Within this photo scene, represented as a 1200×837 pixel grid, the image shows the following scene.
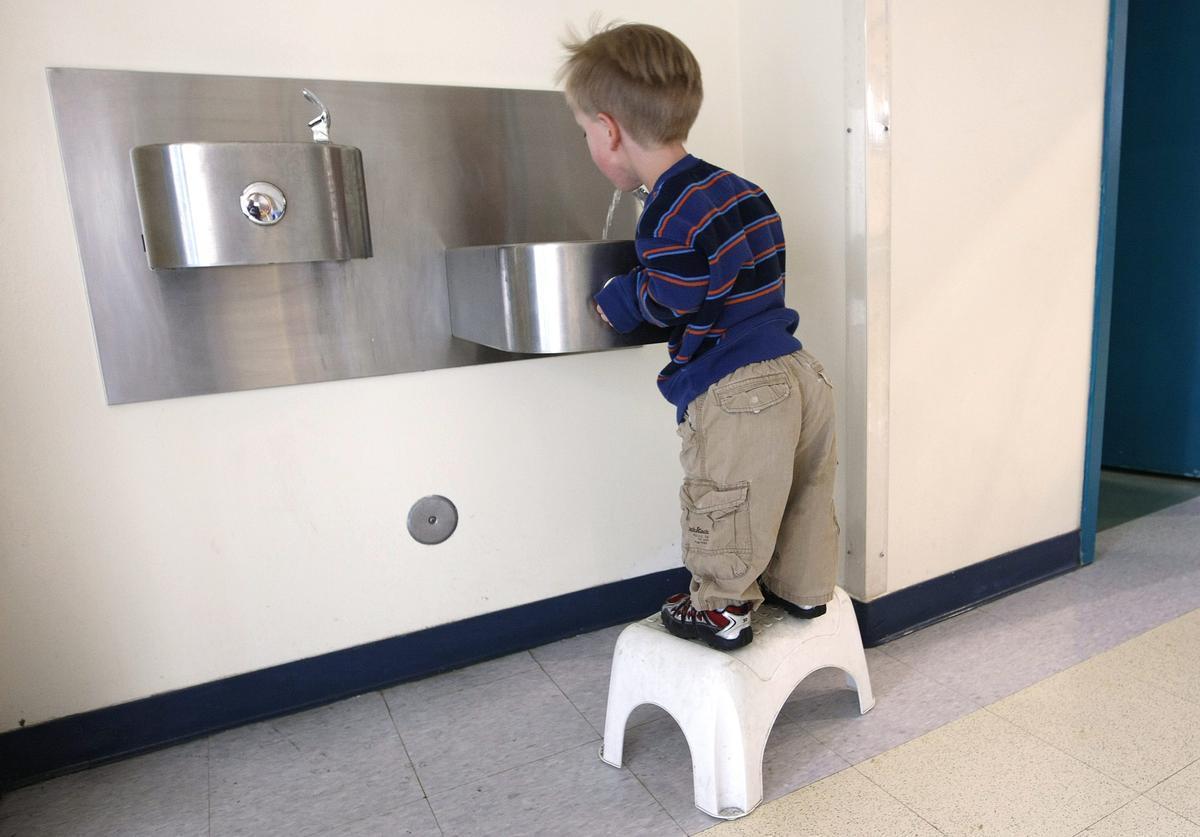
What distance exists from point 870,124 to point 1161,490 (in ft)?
6.47

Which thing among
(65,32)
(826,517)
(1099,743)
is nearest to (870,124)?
(826,517)

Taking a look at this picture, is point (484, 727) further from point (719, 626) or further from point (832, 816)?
point (832, 816)

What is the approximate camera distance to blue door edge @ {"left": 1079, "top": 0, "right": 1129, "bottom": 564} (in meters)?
2.00

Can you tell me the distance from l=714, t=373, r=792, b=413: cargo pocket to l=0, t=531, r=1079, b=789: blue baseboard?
2.42ft

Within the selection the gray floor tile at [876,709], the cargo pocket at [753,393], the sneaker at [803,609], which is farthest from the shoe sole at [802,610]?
the cargo pocket at [753,393]

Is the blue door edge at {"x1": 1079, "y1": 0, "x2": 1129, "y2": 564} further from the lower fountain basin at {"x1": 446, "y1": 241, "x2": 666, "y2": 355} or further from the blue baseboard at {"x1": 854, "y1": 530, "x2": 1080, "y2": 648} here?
the lower fountain basin at {"x1": 446, "y1": 241, "x2": 666, "y2": 355}

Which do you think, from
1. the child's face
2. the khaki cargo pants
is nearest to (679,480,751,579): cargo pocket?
the khaki cargo pants

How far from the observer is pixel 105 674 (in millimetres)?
1548

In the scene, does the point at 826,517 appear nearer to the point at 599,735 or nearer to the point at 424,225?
the point at 599,735

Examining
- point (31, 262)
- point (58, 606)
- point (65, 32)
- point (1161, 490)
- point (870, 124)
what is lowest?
point (1161, 490)

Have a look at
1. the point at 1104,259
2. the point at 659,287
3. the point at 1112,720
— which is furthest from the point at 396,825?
the point at 1104,259

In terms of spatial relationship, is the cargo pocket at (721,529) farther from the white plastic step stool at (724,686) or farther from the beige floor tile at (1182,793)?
the beige floor tile at (1182,793)

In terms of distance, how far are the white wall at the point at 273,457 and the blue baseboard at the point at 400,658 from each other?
34mm

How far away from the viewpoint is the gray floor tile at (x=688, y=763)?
1377 mm
